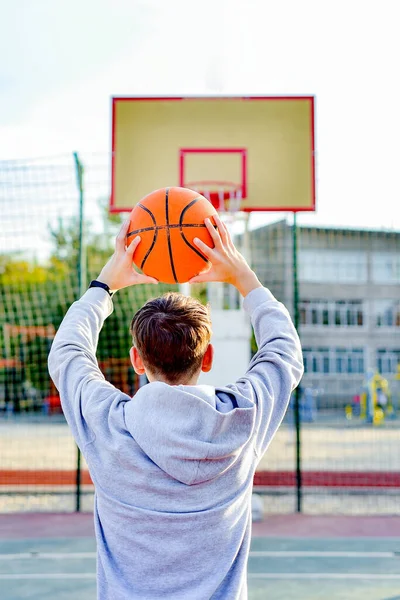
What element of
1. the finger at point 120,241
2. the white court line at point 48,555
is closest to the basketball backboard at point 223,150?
the white court line at point 48,555

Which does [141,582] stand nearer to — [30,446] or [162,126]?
[162,126]

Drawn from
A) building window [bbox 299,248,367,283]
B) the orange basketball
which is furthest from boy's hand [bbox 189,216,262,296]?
building window [bbox 299,248,367,283]

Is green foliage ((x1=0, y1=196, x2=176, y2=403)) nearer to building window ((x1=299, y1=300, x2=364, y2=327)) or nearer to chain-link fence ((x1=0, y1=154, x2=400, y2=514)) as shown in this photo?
chain-link fence ((x1=0, y1=154, x2=400, y2=514))

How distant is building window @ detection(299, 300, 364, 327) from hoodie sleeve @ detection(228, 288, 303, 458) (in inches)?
933

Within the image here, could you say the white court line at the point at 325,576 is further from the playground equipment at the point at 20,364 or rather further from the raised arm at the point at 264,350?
the playground equipment at the point at 20,364

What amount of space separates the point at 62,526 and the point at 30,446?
8.74m

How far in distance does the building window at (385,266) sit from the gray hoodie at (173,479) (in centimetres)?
1449

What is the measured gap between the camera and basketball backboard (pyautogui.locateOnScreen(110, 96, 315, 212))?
7.05 metres

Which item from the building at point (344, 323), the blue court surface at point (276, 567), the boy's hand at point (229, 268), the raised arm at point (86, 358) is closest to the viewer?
the raised arm at point (86, 358)

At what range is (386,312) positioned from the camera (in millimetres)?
26078

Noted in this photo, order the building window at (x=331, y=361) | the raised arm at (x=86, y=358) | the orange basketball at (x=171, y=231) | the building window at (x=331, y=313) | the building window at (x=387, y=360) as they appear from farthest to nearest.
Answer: the building window at (x=331, y=313)
the building window at (x=387, y=360)
the building window at (x=331, y=361)
the orange basketball at (x=171, y=231)
the raised arm at (x=86, y=358)

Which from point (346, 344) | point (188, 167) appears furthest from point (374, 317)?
point (188, 167)

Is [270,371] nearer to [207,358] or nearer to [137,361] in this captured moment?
[207,358]

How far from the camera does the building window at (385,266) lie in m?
17.6
